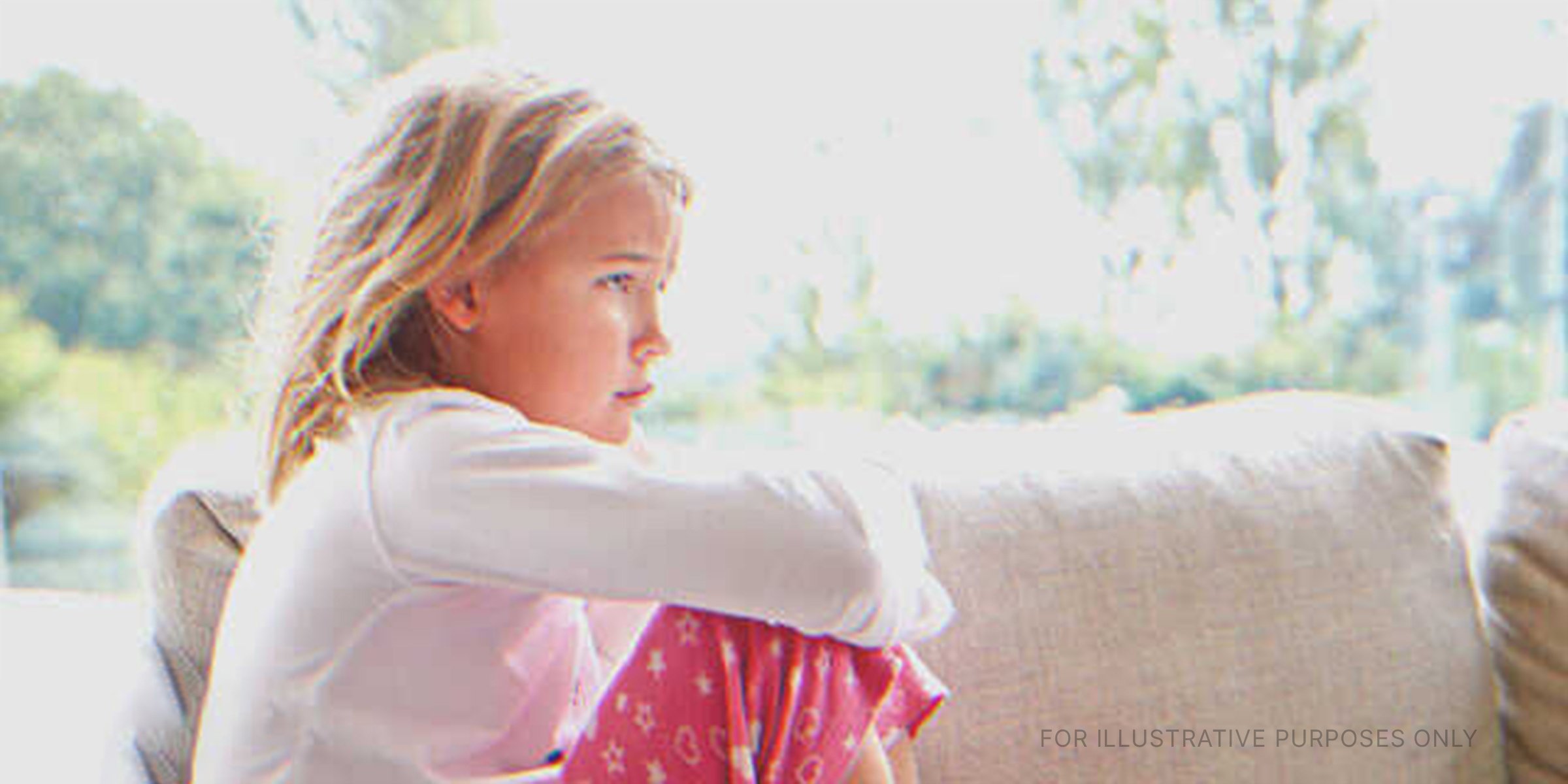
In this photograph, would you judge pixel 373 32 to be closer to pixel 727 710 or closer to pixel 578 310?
pixel 578 310

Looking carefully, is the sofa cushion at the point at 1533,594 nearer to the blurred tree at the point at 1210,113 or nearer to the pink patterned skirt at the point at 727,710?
the pink patterned skirt at the point at 727,710

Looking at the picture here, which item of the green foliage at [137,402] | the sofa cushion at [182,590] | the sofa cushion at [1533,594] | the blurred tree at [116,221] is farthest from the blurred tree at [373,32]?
the sofa cushion at [1533,594]

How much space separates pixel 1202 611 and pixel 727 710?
58cm

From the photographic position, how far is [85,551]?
2.21 m

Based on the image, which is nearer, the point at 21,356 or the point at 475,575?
the point at 475,575

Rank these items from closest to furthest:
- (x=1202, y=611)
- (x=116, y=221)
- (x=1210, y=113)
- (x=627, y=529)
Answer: (x=627, y=529)
(x=1202, y=611)
(x=116, y=221)
(x=1210, y=113)

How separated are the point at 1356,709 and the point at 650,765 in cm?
75

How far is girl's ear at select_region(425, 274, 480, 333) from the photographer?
898 millimetres

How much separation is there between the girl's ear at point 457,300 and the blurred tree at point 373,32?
1353mm

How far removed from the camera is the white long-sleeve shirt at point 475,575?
0.75 meters

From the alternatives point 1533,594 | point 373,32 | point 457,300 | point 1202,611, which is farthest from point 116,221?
point 1533,594

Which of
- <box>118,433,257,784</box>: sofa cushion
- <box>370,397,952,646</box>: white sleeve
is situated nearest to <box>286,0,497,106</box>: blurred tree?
<box>118,433,257,784</box>: sofa cushion

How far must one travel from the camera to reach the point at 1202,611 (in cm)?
118

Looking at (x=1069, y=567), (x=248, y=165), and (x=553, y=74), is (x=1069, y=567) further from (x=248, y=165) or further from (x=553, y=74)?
(x=248, y=165)
